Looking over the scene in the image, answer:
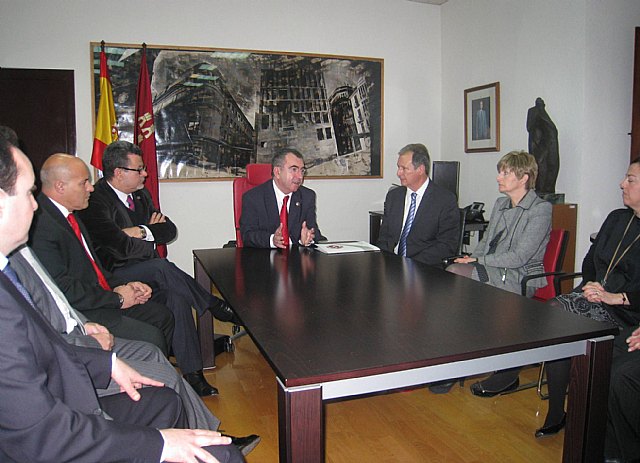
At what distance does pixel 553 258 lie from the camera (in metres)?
2.73

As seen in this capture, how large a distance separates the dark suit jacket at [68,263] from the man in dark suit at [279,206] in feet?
3.37

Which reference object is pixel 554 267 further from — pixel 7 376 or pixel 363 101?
pixel 363 101

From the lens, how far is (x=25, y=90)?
442 centimetres

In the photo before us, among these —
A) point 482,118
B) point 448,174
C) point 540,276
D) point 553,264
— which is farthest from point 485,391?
point 482,118

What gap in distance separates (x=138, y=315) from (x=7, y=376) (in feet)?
5.46

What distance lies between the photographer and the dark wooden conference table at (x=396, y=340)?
117 centimetres

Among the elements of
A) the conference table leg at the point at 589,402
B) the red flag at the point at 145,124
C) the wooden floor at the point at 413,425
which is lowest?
the wooden floor at the point at 413,425

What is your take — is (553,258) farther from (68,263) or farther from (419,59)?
(419,59)

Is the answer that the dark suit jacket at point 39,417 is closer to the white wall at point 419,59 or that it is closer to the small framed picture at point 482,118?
the white wall at point 419,59

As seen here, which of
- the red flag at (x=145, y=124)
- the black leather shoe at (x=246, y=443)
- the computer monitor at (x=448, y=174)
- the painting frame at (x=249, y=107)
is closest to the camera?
the black leather shoe at (x=246, y=443)

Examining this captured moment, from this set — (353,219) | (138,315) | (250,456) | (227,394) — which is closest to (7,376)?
(250,456)

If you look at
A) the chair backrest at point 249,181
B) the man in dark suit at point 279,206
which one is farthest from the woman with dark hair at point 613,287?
the chair backrest at point 249,181

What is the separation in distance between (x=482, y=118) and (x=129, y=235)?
365cm

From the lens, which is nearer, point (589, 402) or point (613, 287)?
point (589, 402)
